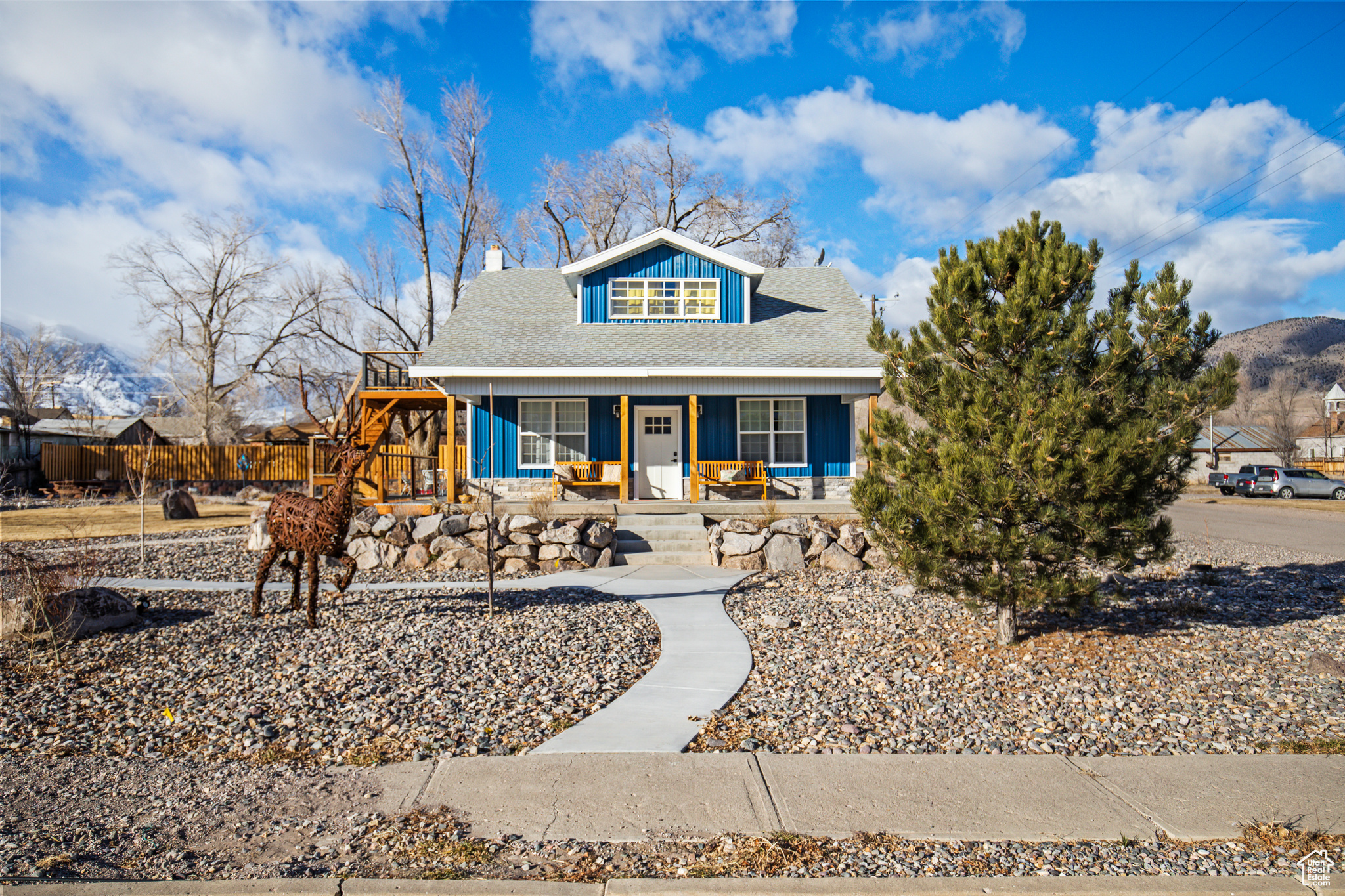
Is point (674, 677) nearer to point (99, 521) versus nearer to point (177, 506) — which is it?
point (177, 506)

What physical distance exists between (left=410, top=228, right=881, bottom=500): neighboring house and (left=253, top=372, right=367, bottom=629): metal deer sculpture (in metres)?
7.68

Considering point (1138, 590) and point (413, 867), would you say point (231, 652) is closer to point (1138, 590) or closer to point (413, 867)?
point (413, 867)

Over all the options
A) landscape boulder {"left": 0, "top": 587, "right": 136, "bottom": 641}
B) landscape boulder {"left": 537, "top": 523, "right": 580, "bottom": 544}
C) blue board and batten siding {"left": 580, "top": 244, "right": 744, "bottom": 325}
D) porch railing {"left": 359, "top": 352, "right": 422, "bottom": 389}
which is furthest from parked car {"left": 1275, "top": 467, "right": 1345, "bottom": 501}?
landscape boulder {"left": 0, "top": 587, "right": 136, "bottom": 641}

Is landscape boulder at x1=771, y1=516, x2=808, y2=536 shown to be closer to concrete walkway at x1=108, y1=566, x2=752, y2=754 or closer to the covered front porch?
concrete walkway at x1=108, y1=566, x2=752, y2=754

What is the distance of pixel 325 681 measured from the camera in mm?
6004

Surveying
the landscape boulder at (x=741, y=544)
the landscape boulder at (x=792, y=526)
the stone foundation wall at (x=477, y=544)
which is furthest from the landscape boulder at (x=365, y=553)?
the landscape boulder at (x=792, y=526)

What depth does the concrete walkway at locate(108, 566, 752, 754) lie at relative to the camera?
4.98 m

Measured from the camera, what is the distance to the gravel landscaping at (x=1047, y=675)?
498 cm

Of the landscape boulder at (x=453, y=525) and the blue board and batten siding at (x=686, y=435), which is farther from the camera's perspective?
the blue board and batten siding at (x=686, y=435)

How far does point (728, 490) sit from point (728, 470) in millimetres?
667

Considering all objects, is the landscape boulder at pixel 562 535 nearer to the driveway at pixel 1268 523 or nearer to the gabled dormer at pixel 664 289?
the gabled dormer at pixel 664 289
